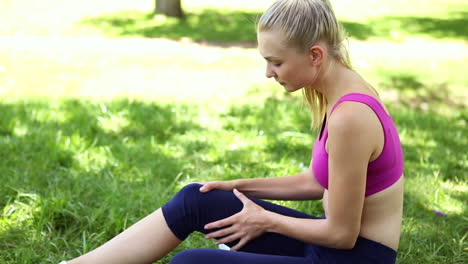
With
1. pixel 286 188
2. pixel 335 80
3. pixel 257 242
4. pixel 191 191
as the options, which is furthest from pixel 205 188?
pixel 335 80

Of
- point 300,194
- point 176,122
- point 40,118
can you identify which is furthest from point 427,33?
point 300,194

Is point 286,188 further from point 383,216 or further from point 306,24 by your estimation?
point 306,24

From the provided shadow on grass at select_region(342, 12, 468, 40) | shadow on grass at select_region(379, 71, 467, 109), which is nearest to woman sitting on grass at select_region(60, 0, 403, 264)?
shadow on grass at select_region(379, 71, 467, 109)

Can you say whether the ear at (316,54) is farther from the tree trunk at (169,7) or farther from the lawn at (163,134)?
the tree trunk at (169,7)

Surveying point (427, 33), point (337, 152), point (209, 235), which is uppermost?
point (337, 152)

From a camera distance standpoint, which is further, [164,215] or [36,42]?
[36,42]

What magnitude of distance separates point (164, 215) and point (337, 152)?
763 mm

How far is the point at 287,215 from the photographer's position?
7.80ft

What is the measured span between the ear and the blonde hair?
2cm

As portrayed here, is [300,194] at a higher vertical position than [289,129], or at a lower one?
higher

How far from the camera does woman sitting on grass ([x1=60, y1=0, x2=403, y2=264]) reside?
1.92m

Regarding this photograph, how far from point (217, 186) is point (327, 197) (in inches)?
17.2

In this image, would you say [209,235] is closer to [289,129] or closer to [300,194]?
[300,194]

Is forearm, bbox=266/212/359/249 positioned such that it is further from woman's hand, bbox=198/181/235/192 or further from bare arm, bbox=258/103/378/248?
woman's hand, bbox=198/181/235/192
